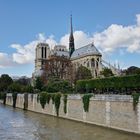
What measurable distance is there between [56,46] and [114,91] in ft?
323

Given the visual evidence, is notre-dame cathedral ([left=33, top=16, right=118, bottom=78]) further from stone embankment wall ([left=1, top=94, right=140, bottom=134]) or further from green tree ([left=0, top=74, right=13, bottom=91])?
stone embankment wall ([left=1, top=94, right=140, bottom=134])

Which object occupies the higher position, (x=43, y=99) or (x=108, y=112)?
(x=43, y=99)

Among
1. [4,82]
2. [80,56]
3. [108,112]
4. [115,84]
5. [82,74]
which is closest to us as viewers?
[108,112]

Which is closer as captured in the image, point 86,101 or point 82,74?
point 86,101

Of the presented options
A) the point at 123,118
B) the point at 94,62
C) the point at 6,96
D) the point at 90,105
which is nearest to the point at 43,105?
the point at 90,105

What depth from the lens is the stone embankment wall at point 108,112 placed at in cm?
2541

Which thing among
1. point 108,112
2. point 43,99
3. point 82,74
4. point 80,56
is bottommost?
point 108,112

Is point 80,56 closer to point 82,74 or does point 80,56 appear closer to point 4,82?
point 4,82

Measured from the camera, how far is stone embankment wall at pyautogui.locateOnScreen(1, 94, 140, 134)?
2541cm

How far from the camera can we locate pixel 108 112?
28.8 meters

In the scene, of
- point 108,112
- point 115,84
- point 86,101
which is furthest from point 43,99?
point 108,112

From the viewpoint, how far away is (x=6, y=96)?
275ft

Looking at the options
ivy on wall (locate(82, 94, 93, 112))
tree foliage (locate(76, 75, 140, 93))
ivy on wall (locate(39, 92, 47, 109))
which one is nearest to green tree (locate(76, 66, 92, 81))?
ivy on wall (locate(39, 92, 47, 109))

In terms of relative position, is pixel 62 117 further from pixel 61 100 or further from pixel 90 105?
pixel 90 105
